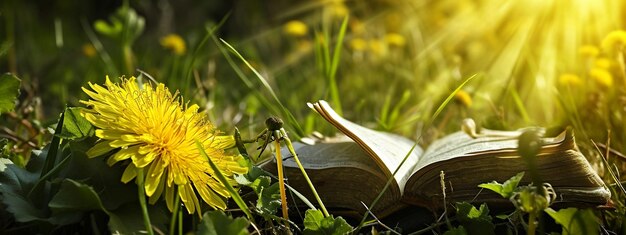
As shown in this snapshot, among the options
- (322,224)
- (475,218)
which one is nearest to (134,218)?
(322,224)

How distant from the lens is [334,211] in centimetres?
120

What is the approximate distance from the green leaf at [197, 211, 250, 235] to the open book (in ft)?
0.94

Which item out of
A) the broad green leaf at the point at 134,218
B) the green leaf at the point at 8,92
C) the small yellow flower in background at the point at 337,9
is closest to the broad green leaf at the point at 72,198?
the broad green leaf at the point at 134,218

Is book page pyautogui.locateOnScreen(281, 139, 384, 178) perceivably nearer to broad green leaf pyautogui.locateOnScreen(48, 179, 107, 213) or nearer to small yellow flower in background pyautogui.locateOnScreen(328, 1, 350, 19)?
broad green leaf pyautogui.locateOnScreen(48, 179, 107, 213)

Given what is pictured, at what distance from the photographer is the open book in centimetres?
110

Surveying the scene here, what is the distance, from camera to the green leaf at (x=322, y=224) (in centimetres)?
103

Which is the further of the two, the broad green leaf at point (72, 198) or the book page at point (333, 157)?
the book page at point (333, 157)

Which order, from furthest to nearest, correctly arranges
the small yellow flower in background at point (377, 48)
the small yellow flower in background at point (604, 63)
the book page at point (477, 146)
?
1. the small yellow flower in background at point (377, 48)
2. the small yellow flower in background at point (604, 63)
3. the book page at point (477, 146)

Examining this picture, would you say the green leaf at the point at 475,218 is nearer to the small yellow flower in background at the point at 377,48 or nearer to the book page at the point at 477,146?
the book page at the point at 477,146

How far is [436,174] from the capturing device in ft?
3.74

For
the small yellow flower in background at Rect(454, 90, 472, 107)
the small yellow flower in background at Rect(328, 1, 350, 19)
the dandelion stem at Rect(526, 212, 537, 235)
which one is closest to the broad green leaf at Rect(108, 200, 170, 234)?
the dandelion stem at Rect(526, 212, 537, 235)

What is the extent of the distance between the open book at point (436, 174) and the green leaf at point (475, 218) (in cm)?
5

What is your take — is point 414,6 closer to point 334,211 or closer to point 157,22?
point 157,22

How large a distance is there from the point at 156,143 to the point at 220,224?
0.15 m
